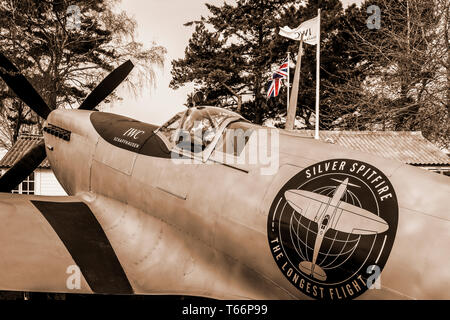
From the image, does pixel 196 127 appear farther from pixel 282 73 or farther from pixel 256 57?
pixel 256 57

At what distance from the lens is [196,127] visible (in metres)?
4.38

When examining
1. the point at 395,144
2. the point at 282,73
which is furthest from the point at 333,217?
the point at 395,144

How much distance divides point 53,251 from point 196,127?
211 centimetres

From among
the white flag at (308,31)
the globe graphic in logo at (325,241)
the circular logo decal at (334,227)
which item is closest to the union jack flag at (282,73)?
the white flag at (308,31)

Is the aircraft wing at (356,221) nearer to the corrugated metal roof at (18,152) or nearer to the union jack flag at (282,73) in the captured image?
the union jack flag at (282,73)

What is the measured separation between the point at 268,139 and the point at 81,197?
3336mm

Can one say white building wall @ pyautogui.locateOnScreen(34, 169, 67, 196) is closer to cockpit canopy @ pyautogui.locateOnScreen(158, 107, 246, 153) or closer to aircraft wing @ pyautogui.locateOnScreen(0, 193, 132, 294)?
aircraft wing @ pyautogui.locateOnScreen(0, 193, 132, 294)

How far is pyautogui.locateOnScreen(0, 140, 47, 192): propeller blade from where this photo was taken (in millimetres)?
6832

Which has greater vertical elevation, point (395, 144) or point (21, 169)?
point (395, 144)

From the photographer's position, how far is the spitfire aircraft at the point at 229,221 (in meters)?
2.38

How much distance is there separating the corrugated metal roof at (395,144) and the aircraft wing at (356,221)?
17135 millimetres

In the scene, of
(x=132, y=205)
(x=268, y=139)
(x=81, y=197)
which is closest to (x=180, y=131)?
(x=132, y=205)

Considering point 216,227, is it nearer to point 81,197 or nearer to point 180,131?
point 180,131

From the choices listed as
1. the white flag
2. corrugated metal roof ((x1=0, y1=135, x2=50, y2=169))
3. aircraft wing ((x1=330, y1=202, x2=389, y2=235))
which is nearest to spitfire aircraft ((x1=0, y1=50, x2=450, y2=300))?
aircraft wing ((x1=330, y1=202, x2=389, y2=235))
